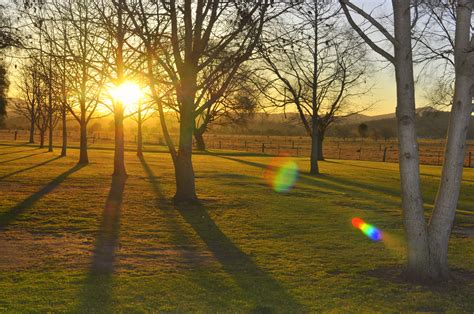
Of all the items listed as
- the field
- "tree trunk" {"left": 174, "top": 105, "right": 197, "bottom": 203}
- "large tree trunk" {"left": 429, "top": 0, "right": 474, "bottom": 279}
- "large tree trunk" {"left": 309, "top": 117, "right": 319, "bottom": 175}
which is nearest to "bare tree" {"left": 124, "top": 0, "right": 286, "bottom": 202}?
"tree trunk" {"left": 174, "top": 105, "right": 197, "bottom": 203}

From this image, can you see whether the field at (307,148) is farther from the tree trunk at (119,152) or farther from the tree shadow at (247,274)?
the tree shadow at (247,274)

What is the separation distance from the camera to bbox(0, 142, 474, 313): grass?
6273 mm

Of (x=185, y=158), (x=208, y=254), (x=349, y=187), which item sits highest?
(x=185, y=158)

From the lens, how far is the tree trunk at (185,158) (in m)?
14.4

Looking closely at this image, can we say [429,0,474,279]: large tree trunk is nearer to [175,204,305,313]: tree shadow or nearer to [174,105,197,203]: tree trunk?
[175,204,305,313]: tree shadow

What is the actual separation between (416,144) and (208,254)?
3728 mm

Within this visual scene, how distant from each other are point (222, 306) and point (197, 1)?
32.8 feet

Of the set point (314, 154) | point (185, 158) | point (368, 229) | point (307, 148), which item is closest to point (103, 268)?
point (368, 229)

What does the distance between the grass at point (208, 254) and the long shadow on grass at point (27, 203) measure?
0.04 metres

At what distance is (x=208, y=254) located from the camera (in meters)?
8.93

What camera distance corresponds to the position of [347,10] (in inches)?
290

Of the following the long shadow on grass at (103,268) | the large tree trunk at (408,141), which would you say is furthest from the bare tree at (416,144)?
the long shadow on grass at (103,268)

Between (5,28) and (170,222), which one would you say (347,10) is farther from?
(5,28)

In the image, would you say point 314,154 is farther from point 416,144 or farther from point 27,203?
point 416,144
